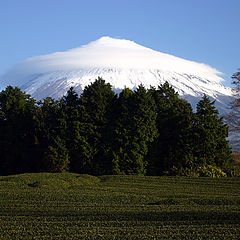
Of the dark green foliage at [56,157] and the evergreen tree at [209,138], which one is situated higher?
the evergreen tree at [209,138]

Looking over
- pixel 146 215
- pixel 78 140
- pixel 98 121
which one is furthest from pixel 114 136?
pixel 146 215

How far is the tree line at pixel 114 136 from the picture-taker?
4081cm

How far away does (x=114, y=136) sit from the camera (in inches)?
1645

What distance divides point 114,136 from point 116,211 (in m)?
22.6

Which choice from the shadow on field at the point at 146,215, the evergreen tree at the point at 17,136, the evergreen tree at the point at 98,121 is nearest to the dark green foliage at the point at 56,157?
the evergreen tree at the point at 98,121

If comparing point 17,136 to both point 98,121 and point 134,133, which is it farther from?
→ point 134,133

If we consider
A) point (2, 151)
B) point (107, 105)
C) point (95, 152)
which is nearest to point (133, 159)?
point (95, 152)

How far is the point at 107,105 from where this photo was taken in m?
44.4

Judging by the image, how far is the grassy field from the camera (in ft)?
48.3

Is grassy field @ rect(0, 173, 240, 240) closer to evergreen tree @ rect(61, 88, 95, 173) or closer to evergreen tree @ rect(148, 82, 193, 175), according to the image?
evergreen tree @ rect(148, 82, 193, 175)

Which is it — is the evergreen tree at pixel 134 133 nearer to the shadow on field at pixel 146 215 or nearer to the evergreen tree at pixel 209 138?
the evergreen tree at pixel 209 138

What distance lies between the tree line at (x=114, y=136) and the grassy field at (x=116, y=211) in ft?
29.0

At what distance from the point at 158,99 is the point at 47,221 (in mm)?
30342

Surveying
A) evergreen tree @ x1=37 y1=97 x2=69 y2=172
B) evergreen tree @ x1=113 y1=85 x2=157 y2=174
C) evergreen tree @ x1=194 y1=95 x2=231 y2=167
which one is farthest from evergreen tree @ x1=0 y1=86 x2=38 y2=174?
evergreen tree @ x1=194 y1=95 x2=231 y2=167
